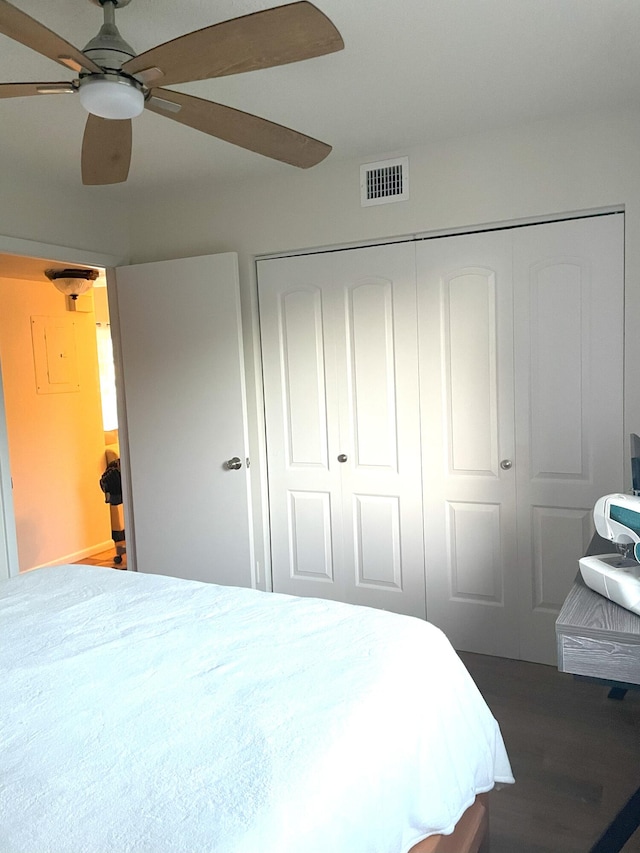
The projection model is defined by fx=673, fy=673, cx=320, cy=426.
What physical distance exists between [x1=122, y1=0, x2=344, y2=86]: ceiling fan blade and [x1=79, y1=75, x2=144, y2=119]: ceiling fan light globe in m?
0.04

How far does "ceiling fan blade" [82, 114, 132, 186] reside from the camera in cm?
190

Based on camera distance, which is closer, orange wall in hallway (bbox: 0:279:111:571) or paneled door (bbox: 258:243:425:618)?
paneled door (bbox: 258:243:425:618)

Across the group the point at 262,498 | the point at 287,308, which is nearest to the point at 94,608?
the point at 262,498

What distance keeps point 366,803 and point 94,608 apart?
110 centimetres

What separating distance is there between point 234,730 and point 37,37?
1461 millimetres

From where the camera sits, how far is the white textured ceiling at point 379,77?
189cm

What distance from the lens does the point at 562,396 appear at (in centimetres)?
293

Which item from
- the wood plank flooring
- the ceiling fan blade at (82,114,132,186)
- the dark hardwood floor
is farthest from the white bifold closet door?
the wood plank flooring

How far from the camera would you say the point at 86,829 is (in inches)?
42.4

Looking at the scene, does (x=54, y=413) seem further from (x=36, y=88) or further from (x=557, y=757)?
(x=557, y=757)

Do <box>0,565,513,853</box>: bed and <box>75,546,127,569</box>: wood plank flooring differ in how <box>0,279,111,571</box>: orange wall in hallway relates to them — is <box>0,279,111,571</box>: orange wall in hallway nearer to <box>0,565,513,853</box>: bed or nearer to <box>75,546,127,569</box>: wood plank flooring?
<box>75,546,127,569</box>: wood plank flooring

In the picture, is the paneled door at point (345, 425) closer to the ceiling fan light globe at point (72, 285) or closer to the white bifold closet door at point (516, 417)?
the white bifold closet door at point (516, 417)

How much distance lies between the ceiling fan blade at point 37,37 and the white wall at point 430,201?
1852mm

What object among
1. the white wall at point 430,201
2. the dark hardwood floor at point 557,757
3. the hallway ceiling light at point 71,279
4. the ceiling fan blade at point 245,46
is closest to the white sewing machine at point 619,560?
the dark hardwood floor at point 557,757
